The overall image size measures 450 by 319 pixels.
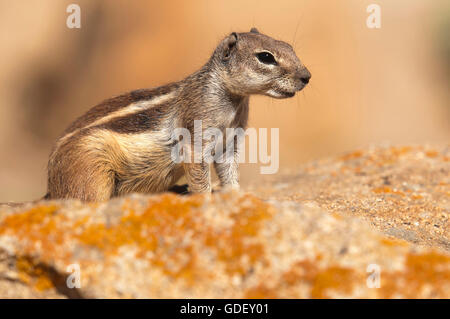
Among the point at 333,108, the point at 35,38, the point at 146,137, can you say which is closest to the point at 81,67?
the point at 35,38

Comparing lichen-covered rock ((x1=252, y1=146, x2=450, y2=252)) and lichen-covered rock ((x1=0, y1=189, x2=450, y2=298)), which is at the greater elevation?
lichen-covered rock ((x1=252, y1=146, x2=450, y2=252))

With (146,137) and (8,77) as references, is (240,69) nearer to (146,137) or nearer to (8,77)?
(146,137)

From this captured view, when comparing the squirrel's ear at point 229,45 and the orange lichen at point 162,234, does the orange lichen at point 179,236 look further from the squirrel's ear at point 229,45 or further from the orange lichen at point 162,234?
the squirrel's ear at point 229,45

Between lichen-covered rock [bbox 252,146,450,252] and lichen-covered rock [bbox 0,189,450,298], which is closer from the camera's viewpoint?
lichen-covered rock [bbox 0,189,450,298]

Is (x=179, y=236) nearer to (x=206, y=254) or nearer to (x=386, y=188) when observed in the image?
(x=206, y=254)

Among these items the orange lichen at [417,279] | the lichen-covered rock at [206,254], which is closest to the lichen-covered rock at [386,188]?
the orange lichen at [417,279]

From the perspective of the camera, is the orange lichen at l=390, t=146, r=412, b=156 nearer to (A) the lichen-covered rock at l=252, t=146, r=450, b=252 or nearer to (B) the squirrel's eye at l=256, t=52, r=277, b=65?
(A) the lichen-covered rock at l=252, t=146, r=450, b=252

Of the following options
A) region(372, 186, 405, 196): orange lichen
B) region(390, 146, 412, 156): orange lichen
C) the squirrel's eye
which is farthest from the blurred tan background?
the squirrel's eye
